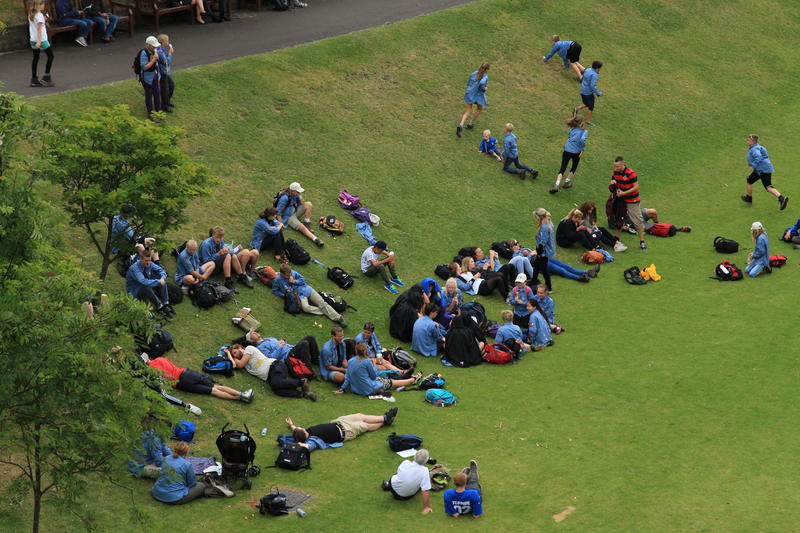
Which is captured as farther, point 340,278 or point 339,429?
point 340,278

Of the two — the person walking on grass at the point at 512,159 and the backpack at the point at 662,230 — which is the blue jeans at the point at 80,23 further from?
the backpack at the point at 662,230

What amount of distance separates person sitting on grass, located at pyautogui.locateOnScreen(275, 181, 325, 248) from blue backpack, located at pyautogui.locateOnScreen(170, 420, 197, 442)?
8.22m

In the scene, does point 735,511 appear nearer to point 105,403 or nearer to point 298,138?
point 105,403

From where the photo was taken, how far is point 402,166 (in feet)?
100

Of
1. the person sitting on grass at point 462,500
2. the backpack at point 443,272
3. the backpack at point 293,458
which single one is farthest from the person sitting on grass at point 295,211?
the person sitting on grass at point 462,500

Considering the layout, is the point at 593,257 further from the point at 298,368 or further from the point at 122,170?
the point at 122,170

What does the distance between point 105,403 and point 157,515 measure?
3982 mm

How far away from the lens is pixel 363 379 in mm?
20594

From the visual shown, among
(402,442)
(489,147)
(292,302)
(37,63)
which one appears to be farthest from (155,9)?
(402,442)

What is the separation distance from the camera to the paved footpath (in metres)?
29.6

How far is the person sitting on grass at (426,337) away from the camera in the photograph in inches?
892

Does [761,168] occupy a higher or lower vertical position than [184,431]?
lower

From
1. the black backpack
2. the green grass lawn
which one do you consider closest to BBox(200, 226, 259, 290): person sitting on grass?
the green grass lawn

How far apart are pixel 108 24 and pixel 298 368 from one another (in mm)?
16306
